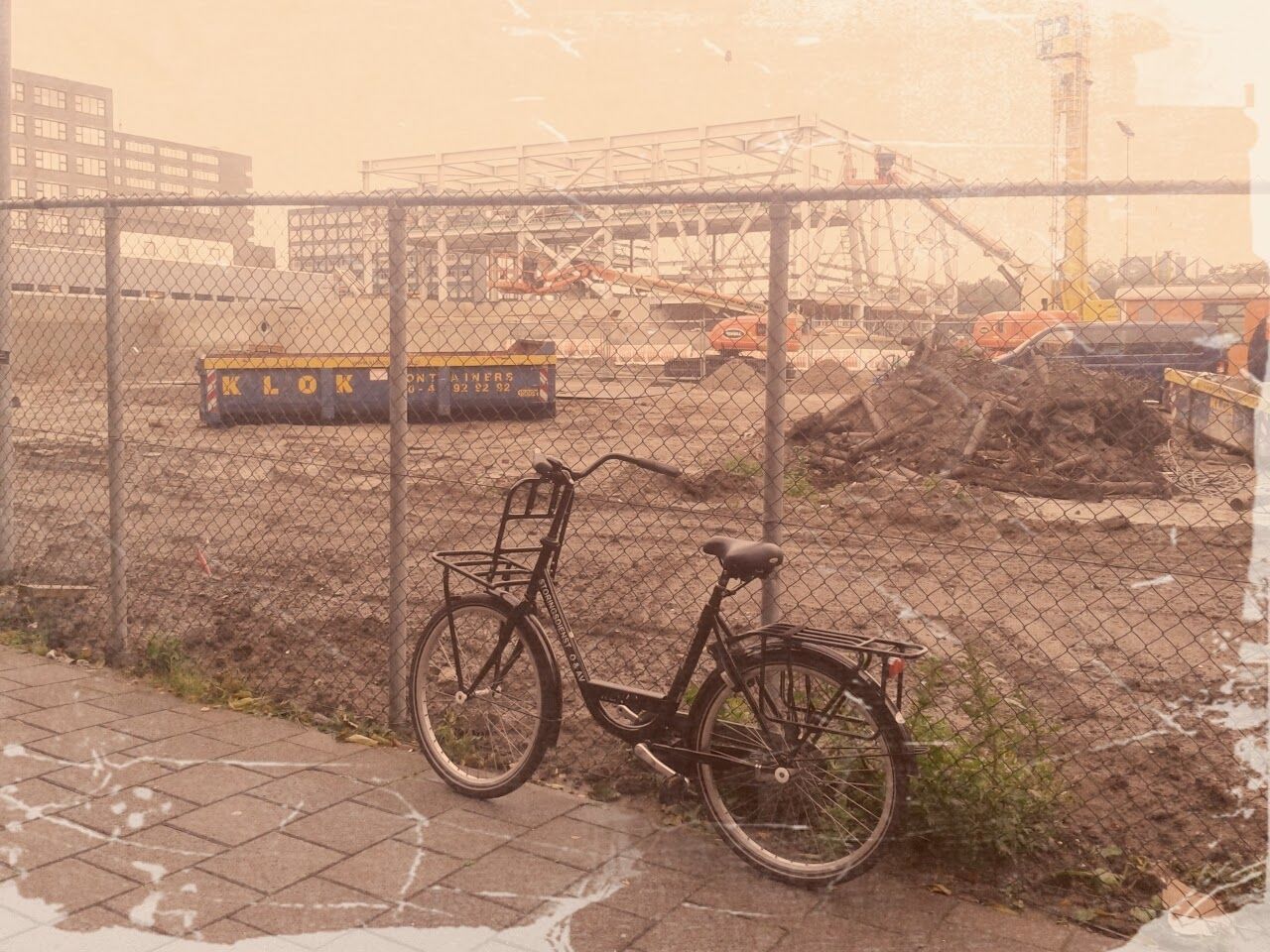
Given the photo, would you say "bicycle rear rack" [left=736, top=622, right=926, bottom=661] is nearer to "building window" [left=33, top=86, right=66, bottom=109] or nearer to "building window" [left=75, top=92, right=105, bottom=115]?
"building window" [left=33, top=86, right=66, bottom=109]

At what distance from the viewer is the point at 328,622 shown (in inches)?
277

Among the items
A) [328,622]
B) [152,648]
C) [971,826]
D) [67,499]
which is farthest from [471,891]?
[67,499]

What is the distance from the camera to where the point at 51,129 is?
91062 mm

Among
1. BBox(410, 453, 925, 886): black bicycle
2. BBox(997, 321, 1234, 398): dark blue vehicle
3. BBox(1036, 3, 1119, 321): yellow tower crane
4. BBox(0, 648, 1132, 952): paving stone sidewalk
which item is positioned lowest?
BBox(0, 648, 1132, 952): paving stone sidewalk

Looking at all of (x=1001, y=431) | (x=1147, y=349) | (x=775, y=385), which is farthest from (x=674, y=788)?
(x=1147, y=349)

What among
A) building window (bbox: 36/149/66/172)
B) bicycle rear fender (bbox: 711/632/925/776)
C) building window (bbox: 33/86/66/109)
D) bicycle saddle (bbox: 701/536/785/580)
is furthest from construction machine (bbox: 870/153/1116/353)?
building window (bbox: 33/86/66/109)

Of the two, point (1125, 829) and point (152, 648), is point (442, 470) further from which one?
point (1125, 829)

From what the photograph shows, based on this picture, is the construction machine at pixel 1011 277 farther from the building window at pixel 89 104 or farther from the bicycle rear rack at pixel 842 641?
the building window at pixel 89 104

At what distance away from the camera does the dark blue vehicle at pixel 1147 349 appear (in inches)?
723

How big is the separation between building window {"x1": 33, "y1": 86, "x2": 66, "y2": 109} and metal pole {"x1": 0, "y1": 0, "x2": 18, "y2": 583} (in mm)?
96628

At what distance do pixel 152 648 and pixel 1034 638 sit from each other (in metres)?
5.07

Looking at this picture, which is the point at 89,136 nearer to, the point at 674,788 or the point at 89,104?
the point at 89,104

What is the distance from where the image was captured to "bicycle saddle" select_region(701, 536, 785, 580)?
3.75 meters

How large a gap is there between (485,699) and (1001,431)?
37.6 feet
